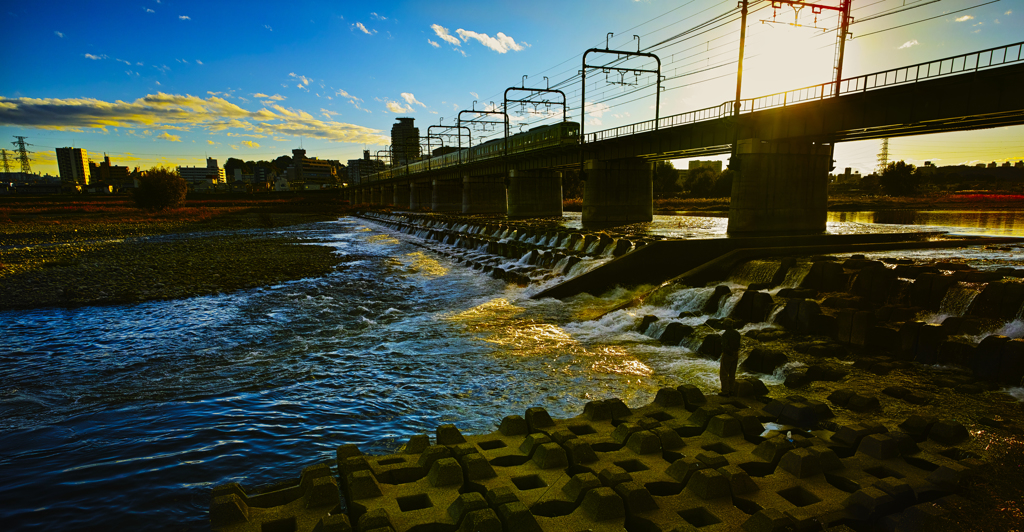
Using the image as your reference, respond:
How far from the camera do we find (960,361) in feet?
28.2

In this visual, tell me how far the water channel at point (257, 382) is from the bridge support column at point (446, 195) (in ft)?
228

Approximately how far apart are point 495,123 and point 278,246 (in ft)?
129

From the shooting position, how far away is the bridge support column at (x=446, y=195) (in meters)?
85.0

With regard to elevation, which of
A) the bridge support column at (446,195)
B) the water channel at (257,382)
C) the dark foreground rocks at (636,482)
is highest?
the bridge support column at (446,195)

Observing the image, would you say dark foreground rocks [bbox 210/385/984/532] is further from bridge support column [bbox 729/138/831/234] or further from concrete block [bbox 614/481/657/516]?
bridge support column [bbox 729/138/831/234]

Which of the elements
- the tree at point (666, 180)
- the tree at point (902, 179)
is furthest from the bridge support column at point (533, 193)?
the tree at point (902, 179)

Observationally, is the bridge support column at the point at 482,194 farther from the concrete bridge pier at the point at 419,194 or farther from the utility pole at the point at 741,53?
the utility pole at the point at 741,53

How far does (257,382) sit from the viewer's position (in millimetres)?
8844

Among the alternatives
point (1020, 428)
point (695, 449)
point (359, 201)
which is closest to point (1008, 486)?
point (1020, 428)

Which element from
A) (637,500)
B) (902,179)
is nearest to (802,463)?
(637,500)

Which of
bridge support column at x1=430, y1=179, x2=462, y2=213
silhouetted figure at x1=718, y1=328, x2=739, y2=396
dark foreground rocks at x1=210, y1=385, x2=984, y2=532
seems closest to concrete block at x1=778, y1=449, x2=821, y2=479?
dark foreground rocks at x1=210, y1=385, x2=984, y2=532

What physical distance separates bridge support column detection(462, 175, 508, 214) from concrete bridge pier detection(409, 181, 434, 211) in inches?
901

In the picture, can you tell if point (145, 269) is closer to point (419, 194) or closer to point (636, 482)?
point (636, 482)

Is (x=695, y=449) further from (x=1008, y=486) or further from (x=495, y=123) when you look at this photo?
(x=495, y=123)
